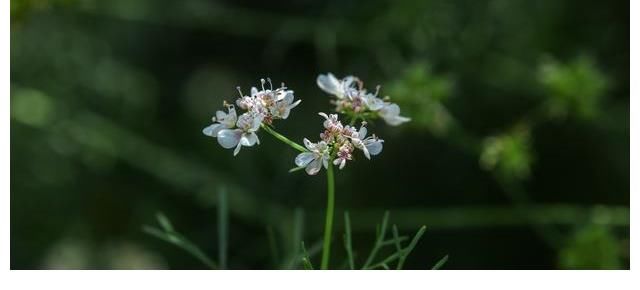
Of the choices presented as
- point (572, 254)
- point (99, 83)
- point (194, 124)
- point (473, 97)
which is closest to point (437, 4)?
point (473, 97)

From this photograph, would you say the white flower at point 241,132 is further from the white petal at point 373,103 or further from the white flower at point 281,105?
the white petal at point 373,103

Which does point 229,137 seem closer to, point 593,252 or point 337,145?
point 337,145

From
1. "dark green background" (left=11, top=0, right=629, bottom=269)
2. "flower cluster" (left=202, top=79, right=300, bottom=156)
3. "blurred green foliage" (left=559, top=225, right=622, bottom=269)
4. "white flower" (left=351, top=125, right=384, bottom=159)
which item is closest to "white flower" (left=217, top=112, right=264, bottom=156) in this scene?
"flower cluster" (left=202, top=79, right=300, bottom=156)

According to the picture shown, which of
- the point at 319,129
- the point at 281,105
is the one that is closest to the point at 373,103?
the point at 281,105

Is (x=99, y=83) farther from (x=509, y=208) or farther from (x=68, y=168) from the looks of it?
(x=509, y=208)

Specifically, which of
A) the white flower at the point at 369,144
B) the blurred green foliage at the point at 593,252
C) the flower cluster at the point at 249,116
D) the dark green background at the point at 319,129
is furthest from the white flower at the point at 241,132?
the blurred green foliage at the point at 593,252
